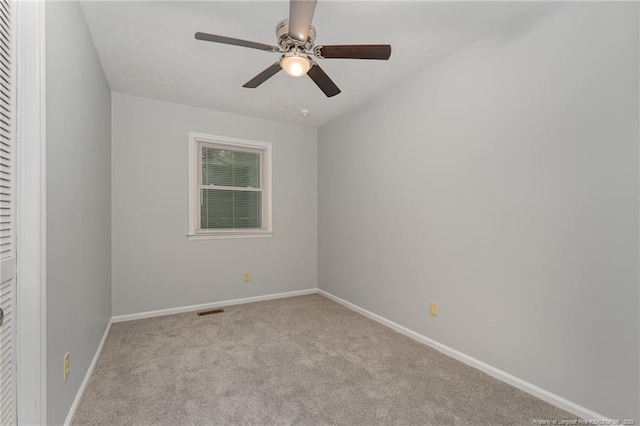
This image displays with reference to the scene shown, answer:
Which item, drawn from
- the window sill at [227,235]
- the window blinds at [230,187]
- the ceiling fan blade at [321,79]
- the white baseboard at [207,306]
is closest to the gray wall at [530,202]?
the ceiling fan blade at [321,79]

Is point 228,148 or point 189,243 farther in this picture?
point 228,148

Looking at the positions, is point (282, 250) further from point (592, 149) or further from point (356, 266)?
point (592, 149)

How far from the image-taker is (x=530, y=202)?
2016mm

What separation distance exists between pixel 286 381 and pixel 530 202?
6.84 feet

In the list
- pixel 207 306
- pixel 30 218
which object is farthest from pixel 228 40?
pixel 207 306

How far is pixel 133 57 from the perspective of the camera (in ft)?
8.58

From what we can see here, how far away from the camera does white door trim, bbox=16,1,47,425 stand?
4.14 feet

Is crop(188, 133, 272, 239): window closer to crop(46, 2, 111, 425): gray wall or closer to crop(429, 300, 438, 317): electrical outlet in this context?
crop(46, 2, 111, 425): gray wall

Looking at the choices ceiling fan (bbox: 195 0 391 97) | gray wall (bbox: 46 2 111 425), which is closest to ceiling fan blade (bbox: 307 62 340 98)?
ceiling fan (bbox: 195 0 391 97)

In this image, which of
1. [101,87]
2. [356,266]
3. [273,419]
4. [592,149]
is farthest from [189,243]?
[592,149]

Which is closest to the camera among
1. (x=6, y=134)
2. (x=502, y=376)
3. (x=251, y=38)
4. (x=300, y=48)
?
(x=6, y=134)

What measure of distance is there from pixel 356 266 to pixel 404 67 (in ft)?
7.34

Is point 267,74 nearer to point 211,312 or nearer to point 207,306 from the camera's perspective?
point 211,312

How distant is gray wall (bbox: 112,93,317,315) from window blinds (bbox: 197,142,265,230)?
20cm
